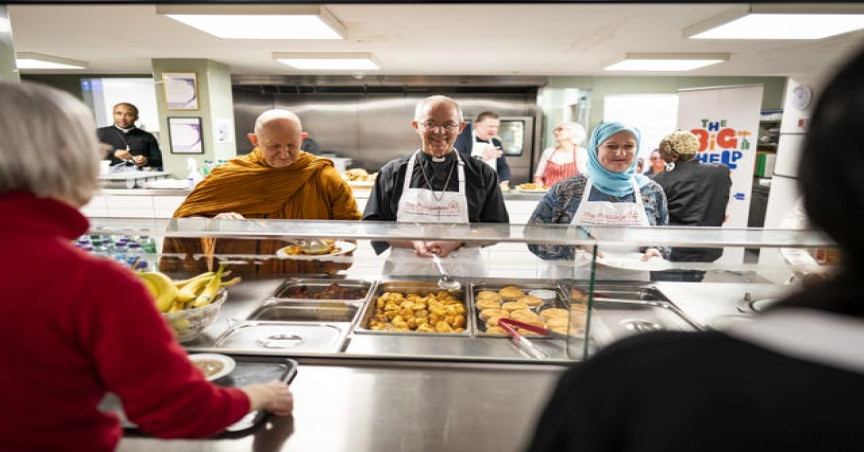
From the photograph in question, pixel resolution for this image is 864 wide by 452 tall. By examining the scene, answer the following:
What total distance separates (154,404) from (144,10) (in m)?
3.51

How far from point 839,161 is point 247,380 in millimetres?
1295

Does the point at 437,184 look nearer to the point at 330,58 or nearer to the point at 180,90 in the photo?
the point at 330,58

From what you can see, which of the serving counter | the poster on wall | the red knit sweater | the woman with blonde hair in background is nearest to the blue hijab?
the serving counter

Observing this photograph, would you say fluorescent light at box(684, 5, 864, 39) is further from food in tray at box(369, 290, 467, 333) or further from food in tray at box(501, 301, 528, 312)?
food in tray at box(369, 290, 467, 333)

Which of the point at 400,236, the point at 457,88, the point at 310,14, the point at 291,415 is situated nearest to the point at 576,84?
the point at 457,88

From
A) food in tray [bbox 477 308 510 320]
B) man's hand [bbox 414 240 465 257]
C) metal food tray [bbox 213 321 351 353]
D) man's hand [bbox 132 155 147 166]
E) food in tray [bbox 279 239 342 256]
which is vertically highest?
man's hand [bbox 132 155 147 166]

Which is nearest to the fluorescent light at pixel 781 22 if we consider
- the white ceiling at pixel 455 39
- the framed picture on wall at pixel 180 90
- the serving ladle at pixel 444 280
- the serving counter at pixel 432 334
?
the white ceiling at pixel 455 39

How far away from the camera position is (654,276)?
5.99ft

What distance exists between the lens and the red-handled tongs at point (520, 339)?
1477mm

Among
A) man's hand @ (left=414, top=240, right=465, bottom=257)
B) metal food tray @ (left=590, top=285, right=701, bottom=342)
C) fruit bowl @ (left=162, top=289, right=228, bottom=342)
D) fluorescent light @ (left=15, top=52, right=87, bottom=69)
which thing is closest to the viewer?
fruit bowl @ (left=162, top=289, right=228, bottom=342)

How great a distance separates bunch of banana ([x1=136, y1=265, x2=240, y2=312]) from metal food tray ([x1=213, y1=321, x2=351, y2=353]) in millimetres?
142

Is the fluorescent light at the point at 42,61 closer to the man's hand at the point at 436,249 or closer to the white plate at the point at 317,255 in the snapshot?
the white plate at the point at 317,255

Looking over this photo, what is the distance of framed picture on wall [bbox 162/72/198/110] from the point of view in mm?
5953

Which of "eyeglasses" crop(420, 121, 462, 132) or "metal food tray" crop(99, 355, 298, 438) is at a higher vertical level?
"eyeglasses" crop(420, 121, 462, 132)
